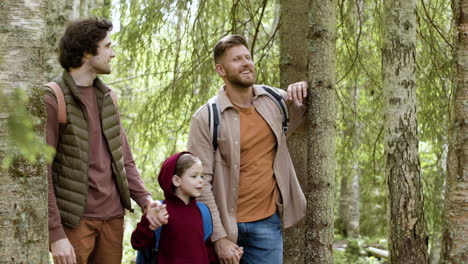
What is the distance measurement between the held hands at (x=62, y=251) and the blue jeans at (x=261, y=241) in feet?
3.72

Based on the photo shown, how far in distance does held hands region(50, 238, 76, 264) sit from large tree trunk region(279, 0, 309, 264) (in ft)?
7.96

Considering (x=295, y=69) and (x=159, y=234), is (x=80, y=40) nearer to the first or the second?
(x=159, y=234)

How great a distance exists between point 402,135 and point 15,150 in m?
2.89

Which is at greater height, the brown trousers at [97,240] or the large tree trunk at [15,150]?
the large tree trunk at [15,150]

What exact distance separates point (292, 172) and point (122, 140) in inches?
46.9

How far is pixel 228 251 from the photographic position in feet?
11.8

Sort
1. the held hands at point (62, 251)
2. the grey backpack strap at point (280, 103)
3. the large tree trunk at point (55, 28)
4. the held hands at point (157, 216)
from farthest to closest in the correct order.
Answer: the large tree trunk at point (55, 28) < the grey backpack strap at point (280, 103) < the held hands at point (157, 216) < the held hands at point (62, 251)

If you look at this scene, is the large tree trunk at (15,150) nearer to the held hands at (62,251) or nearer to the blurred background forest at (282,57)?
the held hands at (62,251)

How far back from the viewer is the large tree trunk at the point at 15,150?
8.29ft

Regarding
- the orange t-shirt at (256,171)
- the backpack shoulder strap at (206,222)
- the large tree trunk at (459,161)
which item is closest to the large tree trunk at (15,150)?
the backpack shoulder strap at (206,222)

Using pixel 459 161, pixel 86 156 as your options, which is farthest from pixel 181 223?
pixel 459 161

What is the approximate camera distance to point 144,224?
138 inches

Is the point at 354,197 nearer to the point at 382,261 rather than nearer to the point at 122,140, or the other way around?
the point at 382,261

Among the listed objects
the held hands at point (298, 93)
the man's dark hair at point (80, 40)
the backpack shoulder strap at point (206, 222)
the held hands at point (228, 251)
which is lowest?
the held hands at point (228, 251)
